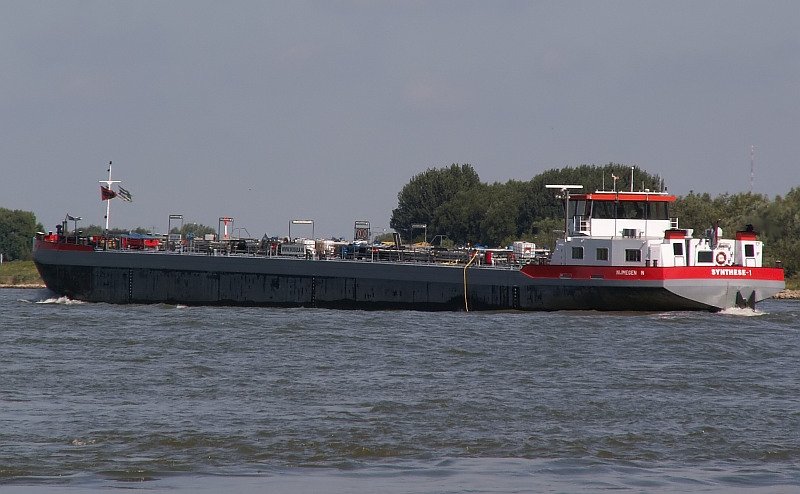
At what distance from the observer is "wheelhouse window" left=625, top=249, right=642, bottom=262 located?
1905 inches

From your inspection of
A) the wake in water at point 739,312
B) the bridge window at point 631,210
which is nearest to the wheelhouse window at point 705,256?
the wake in water at point 739,312

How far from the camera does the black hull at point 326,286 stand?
160ft

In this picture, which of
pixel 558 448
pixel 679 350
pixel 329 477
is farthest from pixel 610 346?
pixel 329 477

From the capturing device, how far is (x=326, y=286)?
Answer: 55.4 m

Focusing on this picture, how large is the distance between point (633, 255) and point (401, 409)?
27.5m

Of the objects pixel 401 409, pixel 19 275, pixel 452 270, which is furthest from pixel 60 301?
pixel 19 275

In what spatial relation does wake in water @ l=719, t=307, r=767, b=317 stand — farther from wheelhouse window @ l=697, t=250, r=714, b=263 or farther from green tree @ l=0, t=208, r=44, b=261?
green tree @ l=0, t=208, r=44, b=261

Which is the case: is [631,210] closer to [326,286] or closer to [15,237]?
[326,286]

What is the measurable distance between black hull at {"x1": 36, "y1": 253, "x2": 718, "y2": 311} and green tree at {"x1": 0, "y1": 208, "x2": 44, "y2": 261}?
108m

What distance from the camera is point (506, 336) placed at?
3862cm

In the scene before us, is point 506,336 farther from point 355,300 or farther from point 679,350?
point 355,300

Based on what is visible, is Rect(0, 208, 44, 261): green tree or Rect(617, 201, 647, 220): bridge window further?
Rect(0, 208, 44, 261): green tree

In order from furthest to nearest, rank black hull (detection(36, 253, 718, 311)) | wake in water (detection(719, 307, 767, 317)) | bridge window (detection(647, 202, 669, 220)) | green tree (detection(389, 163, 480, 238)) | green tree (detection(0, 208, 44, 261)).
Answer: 1. green tree (detection(0, 208, 44, 261))
2. green tree (detection(389, 163, 480, 238))
3. bridge window (detection(647, 202, 669, 220))
4. black hull (detection(36, 253, 718, 311))
5. wake in water (detection(719, 307, 767, 317))

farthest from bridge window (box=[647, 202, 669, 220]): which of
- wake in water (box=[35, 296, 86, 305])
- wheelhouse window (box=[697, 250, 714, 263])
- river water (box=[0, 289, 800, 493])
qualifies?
wake in water (box=[35, 296, 86, 305])
